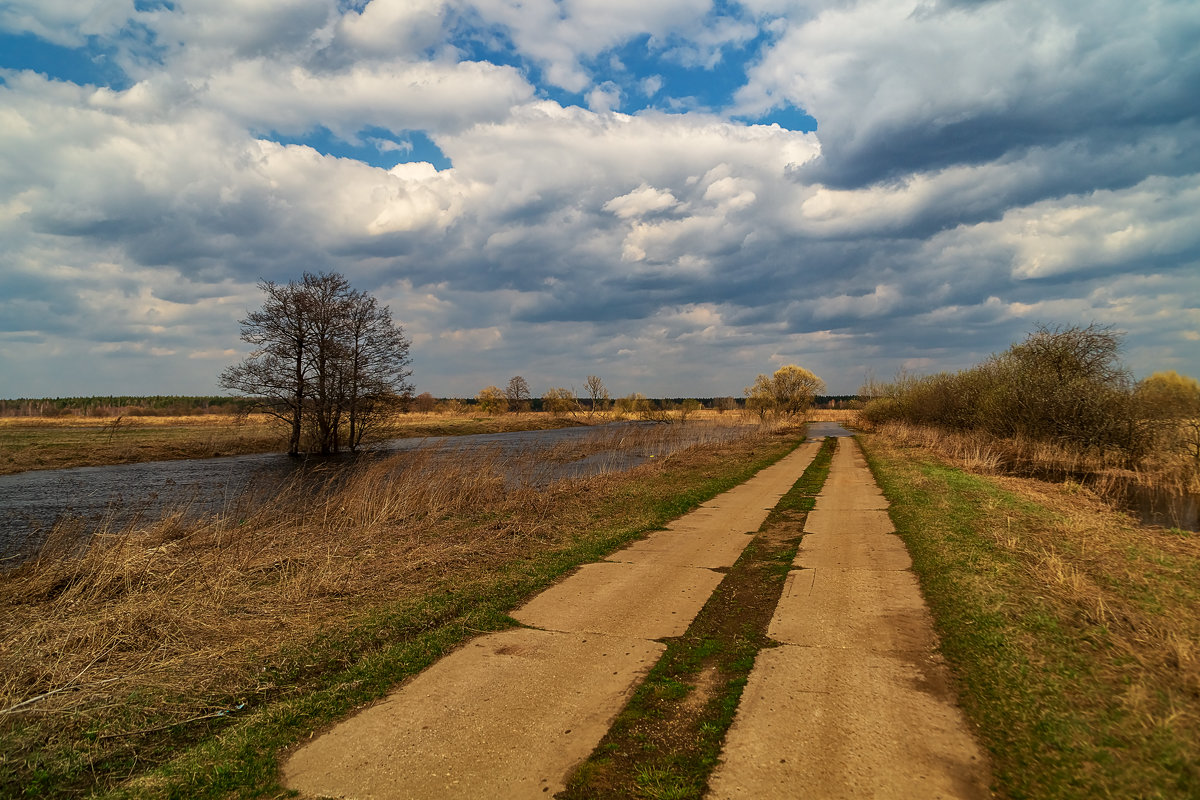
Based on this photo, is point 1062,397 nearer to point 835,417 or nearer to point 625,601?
point 625,601

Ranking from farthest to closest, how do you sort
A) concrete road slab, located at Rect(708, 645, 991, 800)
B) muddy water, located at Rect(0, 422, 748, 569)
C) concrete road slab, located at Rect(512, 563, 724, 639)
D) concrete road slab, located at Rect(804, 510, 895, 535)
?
muddy water, located at Rect(0, 422, 748, 569) → concrete road slab, located at Rect(804, 510, 895, 535) → concrete road slab, located at Rect(512, 563, 724, 639) → concrete road slab, located at Rect(708, 645, 991, 800)

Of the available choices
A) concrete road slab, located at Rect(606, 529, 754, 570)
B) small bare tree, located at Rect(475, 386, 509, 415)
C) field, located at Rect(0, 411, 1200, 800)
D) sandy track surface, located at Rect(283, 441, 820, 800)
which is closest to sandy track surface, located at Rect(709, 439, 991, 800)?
field, located at Rect(0, 411, 1200, 800)

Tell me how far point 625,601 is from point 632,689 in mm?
2397

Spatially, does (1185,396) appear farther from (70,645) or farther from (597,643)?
(70,645)

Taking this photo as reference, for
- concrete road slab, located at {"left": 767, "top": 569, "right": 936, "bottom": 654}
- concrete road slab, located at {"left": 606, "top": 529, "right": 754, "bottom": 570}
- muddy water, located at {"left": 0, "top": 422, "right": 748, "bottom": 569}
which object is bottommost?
muddy water, located at {"left": 0, "top": 422, "right": 748, "bottom": 569}

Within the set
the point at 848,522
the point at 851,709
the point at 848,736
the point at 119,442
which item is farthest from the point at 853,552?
the point at 119,442

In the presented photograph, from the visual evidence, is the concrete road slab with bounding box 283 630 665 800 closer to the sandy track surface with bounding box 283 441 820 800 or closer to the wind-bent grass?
the sandy track surface with bounding box 283 441 820 800

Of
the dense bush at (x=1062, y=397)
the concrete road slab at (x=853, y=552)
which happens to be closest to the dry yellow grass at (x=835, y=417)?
the dense bush at (x=1062, y=397)

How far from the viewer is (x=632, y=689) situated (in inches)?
192

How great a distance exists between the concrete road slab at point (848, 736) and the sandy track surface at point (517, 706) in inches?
40.4

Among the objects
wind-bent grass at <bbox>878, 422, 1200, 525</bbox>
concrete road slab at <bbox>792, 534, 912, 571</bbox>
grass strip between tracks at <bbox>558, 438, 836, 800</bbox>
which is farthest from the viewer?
wind-bent grass at <bbox>878, 422, 1200, 525</bbox>

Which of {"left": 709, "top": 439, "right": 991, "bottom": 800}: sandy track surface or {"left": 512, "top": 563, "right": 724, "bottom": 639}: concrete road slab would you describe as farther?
{"left": 512, "top": 563, "right": 724, "bottom": 639}: concrete road slab

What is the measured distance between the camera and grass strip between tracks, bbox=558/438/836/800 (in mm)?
3666

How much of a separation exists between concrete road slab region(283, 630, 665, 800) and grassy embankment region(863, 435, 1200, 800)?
8.79 feet
